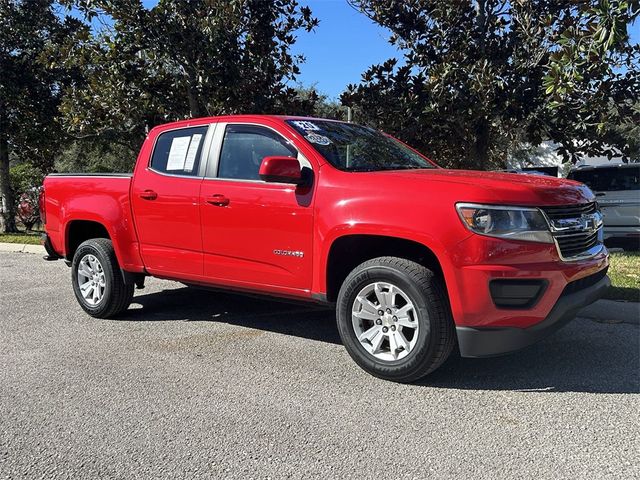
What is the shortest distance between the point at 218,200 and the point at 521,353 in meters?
2.71

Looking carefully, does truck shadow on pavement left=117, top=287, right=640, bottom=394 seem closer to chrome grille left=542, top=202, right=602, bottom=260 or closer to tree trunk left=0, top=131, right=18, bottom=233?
chrome grille left=542, top=202, right=602, bottom=260

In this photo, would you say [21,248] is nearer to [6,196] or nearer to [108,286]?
[6,196]

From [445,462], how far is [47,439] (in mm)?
2150

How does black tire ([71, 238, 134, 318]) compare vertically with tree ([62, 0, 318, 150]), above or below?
below

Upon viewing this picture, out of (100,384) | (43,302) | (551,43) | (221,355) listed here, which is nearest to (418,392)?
(221,355)

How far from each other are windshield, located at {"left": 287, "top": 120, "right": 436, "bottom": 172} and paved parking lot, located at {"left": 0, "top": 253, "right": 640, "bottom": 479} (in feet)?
5.05

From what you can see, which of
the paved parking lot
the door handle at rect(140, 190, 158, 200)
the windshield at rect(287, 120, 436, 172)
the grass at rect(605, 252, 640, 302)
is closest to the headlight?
the paved parking lot

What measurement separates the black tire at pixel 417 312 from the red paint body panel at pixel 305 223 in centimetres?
12

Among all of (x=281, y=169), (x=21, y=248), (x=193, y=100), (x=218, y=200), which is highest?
(x=193, y=100)

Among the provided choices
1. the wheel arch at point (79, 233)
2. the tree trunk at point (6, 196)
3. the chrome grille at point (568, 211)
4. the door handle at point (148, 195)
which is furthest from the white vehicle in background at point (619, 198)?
the tree trunk at point (6, 196)

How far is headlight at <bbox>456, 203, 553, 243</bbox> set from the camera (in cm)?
352

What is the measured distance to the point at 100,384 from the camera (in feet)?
13.0

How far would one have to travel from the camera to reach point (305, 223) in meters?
4.21

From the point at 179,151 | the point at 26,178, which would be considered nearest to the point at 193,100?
the point at 179,151
